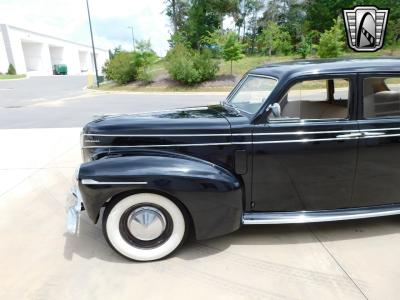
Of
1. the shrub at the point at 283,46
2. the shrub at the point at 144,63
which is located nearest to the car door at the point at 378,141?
the shrub at the point at 144,63

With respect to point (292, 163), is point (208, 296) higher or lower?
lower

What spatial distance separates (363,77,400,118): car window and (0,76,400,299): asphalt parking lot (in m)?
1.20

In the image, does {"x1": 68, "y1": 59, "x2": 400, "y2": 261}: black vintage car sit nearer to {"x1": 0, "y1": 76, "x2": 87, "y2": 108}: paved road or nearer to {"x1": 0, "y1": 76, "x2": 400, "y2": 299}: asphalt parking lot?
{"x1": 0, "y1": 76, "x2": 400, "y2": 299}: asphalt parking lot

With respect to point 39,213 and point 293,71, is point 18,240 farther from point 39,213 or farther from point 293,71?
point 293,71

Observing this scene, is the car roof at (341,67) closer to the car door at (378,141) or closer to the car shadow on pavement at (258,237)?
the car door at (378,141)

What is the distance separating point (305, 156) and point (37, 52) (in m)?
65.5

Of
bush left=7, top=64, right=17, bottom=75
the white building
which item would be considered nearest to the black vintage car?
the white building

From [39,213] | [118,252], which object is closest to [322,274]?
[118,252]

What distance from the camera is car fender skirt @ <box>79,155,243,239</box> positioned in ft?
8.70

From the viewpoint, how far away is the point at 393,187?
3.06 meters

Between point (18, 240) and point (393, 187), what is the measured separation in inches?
148

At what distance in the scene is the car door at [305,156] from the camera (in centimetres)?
282

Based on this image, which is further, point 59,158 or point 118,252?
point 59,158

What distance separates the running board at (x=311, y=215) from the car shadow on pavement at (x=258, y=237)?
0.28 metres
